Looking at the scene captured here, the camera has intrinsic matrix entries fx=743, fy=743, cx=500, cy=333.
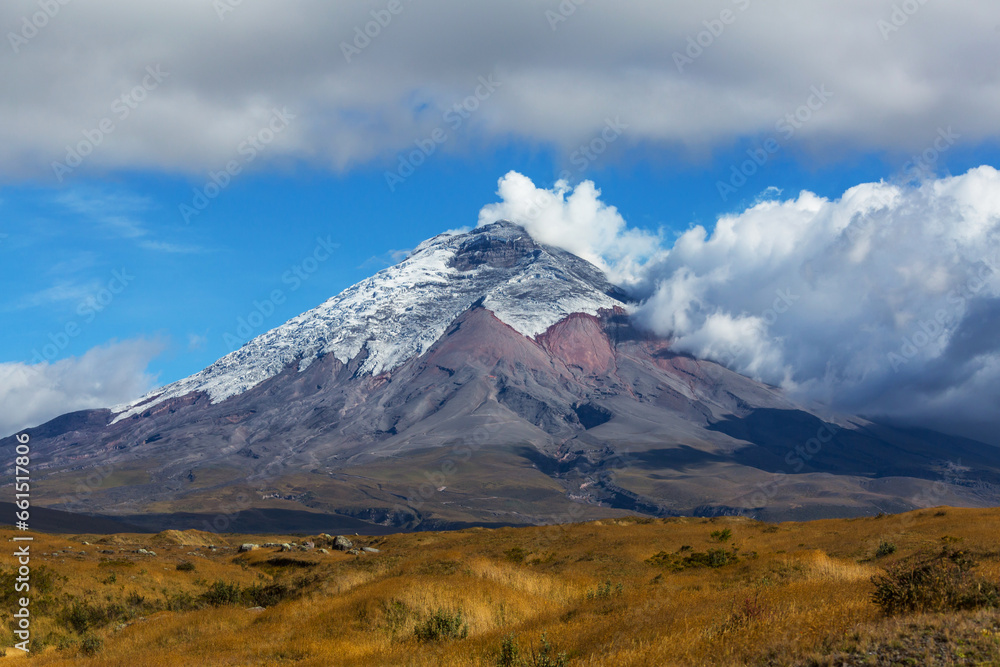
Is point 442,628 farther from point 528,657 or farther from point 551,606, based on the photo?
point 528,657

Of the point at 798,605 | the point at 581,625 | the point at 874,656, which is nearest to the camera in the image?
the point at 874,656

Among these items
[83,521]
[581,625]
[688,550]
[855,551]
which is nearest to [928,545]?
[855,551]

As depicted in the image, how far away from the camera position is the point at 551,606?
81.6 feet

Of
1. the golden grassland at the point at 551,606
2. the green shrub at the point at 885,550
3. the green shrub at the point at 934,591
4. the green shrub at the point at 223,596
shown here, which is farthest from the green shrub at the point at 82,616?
the green shrub at the point at 885,550

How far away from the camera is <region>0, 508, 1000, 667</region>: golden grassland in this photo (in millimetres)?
14227

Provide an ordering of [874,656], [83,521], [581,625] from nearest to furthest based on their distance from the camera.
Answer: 1. [874,656]
2. [581,625]
3. [83,521]

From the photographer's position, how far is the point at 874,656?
43.1ft

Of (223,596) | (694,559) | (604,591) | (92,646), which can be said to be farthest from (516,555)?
(92,646)

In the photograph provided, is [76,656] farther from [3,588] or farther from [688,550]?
[688,550]

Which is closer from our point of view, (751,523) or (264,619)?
(264,619)

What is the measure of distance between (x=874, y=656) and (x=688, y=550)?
31.2 metres

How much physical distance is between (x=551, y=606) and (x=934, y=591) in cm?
1253

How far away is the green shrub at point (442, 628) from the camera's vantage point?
21.0 meters

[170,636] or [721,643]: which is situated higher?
[721,643]
